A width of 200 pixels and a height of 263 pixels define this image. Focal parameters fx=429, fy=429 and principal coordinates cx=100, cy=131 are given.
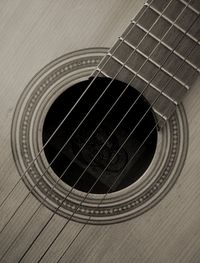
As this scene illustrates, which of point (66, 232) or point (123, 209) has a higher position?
point (123, 209)

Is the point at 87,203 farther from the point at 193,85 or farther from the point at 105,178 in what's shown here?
the point at 193,85

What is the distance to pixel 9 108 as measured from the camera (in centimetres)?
106

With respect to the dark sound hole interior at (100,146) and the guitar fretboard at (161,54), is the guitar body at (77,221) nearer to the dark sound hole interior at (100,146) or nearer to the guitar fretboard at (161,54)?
the guitar fretboard at (161,54)

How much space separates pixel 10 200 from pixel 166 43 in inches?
21.1

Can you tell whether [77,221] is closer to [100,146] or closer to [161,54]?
[100,146]

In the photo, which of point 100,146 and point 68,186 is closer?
point 68,186

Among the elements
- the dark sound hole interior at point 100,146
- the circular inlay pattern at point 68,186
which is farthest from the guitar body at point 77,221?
the dark sound hole interior at point 100,146

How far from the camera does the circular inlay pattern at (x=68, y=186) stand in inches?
40.8

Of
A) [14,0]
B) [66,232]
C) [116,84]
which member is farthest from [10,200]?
[14,0]

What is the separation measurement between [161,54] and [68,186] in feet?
1.28

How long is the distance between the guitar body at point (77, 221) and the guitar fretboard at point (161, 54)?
34 mm

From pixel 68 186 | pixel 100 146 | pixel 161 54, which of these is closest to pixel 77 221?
pixel 68 186

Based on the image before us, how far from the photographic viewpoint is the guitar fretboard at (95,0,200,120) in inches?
40.3

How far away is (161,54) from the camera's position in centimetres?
103
